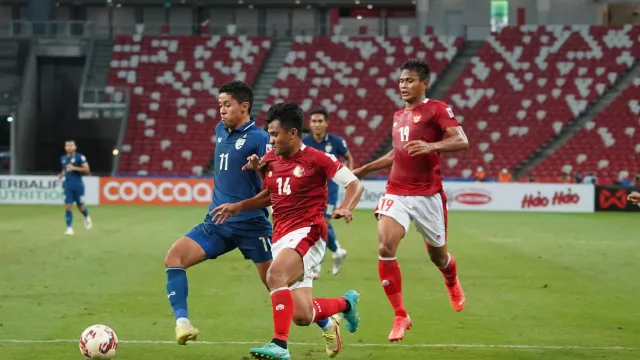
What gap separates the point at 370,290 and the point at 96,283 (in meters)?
3.92

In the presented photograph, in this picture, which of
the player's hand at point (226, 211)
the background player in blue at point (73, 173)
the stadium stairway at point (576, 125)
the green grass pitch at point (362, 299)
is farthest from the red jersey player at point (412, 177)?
the stadium stairway at point (576, 125)

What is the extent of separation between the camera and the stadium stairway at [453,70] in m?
46.2

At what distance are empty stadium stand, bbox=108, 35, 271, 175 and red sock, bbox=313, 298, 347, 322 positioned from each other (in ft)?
109

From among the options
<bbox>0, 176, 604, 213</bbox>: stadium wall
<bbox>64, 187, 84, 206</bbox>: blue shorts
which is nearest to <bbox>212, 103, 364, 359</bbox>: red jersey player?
<bbox>64, 187, 84, 206</bbox>: blue shorts

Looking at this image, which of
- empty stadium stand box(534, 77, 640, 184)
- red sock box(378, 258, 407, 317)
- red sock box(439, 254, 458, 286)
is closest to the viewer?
red sock box(378, 258, 407, 317)

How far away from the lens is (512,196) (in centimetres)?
3600

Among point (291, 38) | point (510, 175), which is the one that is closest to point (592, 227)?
point (510, 175)

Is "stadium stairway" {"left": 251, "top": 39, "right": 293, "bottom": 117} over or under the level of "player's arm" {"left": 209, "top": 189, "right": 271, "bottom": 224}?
over

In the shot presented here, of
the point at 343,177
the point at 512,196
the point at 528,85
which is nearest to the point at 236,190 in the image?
the point at 343,177

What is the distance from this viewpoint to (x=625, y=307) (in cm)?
1183

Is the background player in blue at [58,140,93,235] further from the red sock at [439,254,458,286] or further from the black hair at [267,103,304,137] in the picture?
the black hair at [267,103,304,137]

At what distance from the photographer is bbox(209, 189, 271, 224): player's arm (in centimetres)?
→ 841

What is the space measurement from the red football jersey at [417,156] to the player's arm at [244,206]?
1906 mm

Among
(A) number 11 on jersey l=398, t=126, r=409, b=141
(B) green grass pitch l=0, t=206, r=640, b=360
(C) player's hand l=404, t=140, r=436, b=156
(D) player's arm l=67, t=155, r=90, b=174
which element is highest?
(A) number 11 on jersey l=398, t=126, r=409, b=141
